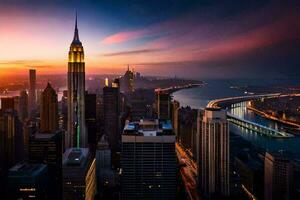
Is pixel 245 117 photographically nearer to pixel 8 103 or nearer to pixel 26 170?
pixel 8 103

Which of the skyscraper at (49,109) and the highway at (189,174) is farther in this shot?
the skyscraper at (49,109)

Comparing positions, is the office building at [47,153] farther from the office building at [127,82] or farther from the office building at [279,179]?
the office building at [127,82]

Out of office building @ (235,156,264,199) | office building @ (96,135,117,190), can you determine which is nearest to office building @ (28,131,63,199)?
office building @ (96,135,117,190)

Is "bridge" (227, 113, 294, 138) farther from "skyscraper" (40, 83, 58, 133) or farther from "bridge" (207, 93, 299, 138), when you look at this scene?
"skyscraper" (40, 83, 58, 133)

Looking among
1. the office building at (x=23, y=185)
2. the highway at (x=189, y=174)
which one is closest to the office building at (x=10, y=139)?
A: the office building at (x=23, y=185)

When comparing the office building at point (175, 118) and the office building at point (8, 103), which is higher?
the office building at point (8, 103)

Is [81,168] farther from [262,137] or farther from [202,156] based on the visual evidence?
[262,137]
